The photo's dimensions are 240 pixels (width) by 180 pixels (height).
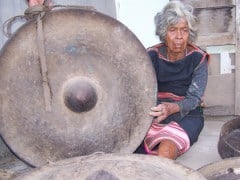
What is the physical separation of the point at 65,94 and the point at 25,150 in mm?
354

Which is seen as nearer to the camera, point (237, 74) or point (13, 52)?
point (13, 52)

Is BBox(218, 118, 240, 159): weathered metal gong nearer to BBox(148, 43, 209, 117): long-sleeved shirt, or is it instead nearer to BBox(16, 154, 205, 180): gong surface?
BBox(148, 43, 209, 117): long-sleeved shirt

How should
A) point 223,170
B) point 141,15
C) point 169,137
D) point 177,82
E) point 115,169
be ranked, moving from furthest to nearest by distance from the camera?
point 141,15 < point 177,82 < point 169,137 < point 223,170 < point 115,169

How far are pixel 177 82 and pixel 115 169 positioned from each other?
4.43ft

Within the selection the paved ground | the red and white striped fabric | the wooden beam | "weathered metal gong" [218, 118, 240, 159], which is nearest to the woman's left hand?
the red and white striped fabric

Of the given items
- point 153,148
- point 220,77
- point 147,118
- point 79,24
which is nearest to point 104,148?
point 147,118

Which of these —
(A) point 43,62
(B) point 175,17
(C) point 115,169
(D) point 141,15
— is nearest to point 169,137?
(B) point 175,17

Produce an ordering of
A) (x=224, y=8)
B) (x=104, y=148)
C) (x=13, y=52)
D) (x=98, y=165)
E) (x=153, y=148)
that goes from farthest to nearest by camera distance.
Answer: (x=224, y=8), (x=153, y=148), (x=104, y=148), (x=13, y=52), (x=98, y=165)

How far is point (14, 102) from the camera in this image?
2.25m

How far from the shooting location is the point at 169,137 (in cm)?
268

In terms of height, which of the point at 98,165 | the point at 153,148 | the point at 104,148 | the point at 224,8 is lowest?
the point at 153,148

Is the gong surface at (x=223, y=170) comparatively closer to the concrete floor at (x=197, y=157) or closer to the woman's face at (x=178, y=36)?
the concrete floor at (x=197, y=157)

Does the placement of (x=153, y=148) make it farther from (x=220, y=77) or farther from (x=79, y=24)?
(x=220, y=77)

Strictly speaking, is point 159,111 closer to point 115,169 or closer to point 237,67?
point 115,169
